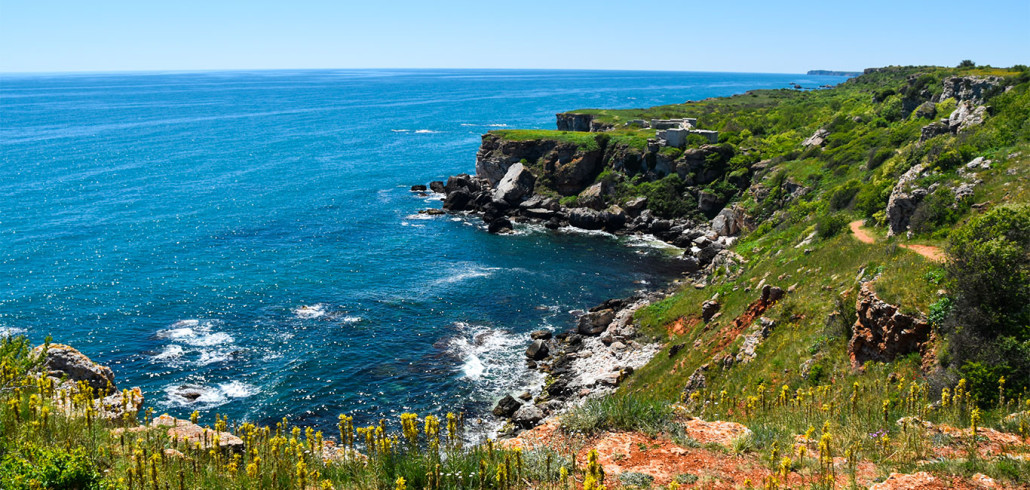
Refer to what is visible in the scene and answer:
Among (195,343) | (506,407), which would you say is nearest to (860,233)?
(506,407)

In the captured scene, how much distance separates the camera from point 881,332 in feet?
64.0

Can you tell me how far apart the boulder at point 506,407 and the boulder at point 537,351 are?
19.3 ft

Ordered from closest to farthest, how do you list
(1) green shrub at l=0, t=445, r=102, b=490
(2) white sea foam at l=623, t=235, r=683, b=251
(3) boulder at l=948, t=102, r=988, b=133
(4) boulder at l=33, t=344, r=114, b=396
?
(1) green shrub at l=0, t=445, r=102, b=490, (4) boulder at l=33, t=344, r=114, b=396, (3) boulder at l=948, t=102, r=988, b=133, (2) white sea foam at l=623, t=235, r=683, b=251

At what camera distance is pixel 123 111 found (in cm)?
18450

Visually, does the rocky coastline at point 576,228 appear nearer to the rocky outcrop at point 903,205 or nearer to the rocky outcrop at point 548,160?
the rocky outcrop at point 548,160

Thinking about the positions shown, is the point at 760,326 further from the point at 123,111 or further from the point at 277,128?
the point at 123,111

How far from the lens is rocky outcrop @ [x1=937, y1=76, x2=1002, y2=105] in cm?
5038

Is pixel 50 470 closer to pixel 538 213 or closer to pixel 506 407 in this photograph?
pixel 506 407

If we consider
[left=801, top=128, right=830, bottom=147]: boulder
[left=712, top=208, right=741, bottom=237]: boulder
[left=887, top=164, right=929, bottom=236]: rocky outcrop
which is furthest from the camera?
[left=801, top=128, right=830, bottom=147]: boulder

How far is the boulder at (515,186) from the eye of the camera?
79.1 m

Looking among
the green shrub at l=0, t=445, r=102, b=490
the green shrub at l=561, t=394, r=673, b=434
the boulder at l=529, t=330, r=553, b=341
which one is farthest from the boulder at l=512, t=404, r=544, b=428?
the green shrub at l=0, t=445, r=102, b=490

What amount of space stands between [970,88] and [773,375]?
50.4 m

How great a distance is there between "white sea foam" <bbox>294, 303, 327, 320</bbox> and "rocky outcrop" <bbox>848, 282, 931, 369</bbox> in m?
35.6

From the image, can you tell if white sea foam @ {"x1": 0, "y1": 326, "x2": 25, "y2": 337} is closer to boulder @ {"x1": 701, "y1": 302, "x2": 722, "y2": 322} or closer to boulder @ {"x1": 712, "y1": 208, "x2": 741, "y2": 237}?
boulder @ {"x1": 701, "y1": 302, "x2": 722, "y2": 322}
